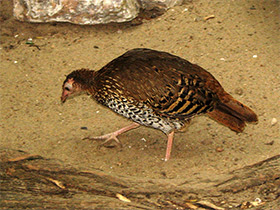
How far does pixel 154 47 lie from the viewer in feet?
20.7

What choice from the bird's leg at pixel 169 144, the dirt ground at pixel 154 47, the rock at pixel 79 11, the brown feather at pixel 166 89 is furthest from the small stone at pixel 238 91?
the rock at pixel 79 11

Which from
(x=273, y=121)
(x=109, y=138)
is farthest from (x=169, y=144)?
(x=273, y=121)

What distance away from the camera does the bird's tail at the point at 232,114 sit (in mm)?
4621

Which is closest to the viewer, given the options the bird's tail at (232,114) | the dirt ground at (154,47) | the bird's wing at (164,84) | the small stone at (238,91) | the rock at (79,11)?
the bird's wing at (164,84)

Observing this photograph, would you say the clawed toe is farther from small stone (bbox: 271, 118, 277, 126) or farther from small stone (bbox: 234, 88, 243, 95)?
small stone (bbox: 271, 118, 277, 126)

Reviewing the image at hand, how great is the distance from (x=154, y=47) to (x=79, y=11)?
1.23 metres

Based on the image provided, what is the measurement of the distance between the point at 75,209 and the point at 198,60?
2.81 meters

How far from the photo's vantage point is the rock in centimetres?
653

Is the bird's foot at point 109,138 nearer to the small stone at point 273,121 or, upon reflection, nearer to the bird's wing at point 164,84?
the bird's wing at point 164,84

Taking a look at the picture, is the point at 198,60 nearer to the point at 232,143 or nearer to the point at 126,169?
the point at 232,143

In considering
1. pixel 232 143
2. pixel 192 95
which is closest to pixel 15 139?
pixel 192 95

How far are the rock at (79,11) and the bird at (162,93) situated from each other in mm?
1949

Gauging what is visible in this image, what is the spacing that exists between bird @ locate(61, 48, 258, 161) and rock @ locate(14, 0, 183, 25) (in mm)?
1949

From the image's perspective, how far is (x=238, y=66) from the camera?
19.3ft
